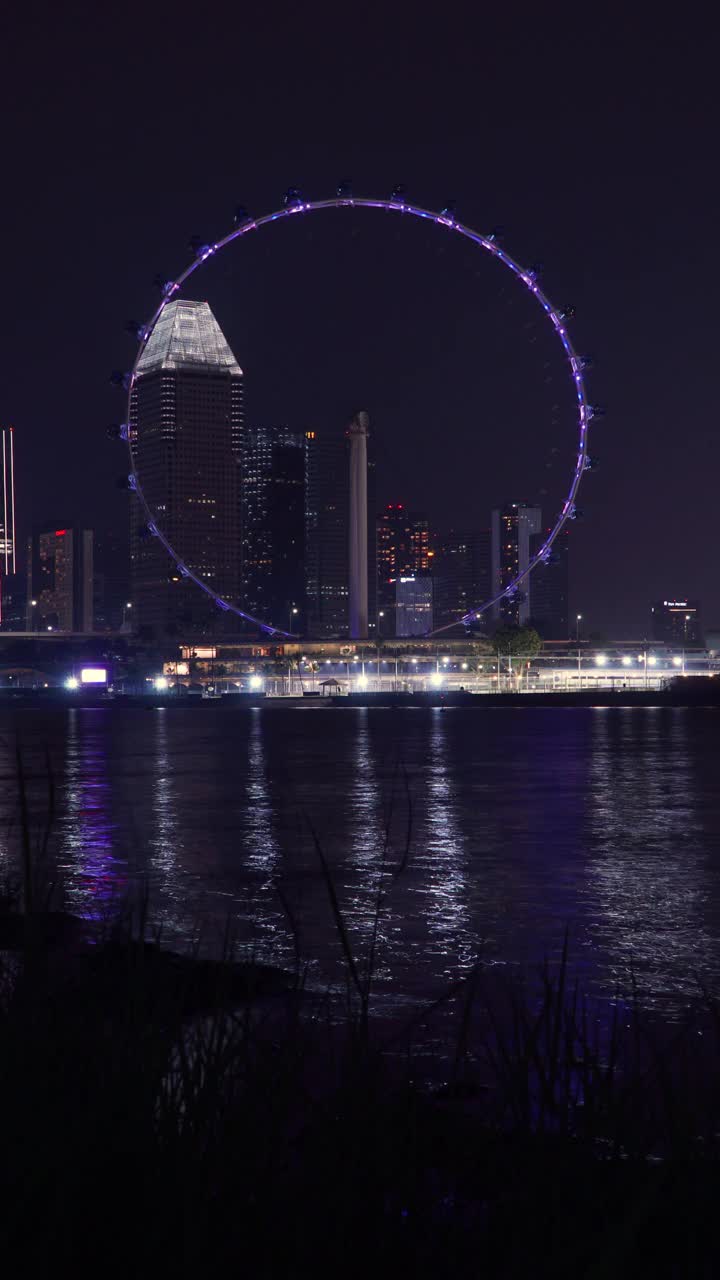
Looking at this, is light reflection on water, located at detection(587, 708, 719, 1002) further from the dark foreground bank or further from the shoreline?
the shoreline

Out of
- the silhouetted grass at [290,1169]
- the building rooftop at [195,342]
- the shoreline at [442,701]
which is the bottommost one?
the shoreline at [442,701]

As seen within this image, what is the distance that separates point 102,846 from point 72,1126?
751 inches

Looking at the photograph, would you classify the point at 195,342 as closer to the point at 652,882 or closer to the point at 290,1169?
the point at 652,882

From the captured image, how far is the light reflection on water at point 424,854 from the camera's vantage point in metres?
12.9

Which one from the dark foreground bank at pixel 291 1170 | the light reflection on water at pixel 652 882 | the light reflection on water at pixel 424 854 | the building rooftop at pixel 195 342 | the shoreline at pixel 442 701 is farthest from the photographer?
the building rooftop at pixel 195 342

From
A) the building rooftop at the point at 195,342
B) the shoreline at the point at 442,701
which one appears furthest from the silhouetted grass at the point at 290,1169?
the building rooftop at the point at 195,342

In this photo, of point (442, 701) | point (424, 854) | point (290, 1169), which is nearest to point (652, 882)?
point (424, 854)

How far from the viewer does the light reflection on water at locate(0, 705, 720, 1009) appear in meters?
12.9

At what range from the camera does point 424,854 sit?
2147 cm

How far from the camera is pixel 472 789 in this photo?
3566 cm

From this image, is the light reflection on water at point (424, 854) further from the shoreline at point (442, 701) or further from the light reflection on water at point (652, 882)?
the shoreline at point (442, 701)

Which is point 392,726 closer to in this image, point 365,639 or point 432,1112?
point 432,1112

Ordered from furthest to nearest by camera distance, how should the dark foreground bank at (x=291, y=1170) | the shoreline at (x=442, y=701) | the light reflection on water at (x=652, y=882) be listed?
the shoreline at (x=442, y=701), the light reflection on water at (x=652, y=882), the dark foreground bank at (x=291, y=1170)

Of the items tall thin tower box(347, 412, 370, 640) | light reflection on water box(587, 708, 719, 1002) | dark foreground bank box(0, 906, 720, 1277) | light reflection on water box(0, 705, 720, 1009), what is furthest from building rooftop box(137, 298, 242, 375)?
dark foreground bank box(0, 906, 720, 1277)
